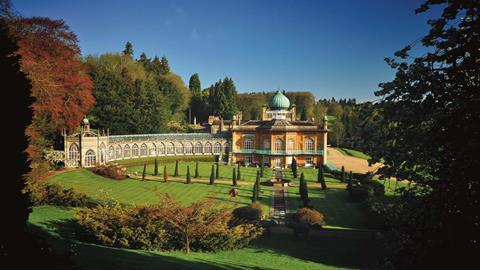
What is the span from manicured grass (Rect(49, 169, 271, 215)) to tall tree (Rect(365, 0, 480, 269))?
22.2m

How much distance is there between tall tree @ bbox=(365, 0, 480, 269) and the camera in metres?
6.59

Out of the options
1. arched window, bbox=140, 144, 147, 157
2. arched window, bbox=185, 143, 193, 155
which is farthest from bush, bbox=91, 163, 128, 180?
arched window, bbox=185, 143, 193, 155

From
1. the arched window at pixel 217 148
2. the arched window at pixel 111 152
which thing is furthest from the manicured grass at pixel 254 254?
the arched window at pixel 217 148

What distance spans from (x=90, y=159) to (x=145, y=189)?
568 inches

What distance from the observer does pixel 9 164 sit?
9.09 metres

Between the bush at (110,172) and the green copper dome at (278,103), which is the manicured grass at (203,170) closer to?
the bush at (110,172)

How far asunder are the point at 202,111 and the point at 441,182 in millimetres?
86300

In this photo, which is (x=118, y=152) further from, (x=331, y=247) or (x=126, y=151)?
(x=331, y=247)

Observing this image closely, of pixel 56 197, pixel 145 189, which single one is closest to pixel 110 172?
pixel 145 189

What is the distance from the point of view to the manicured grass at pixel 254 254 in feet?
45.4

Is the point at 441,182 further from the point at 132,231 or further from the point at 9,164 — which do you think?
the point at 132,231

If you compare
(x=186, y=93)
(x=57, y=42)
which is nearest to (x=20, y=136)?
(x=57, y=42)

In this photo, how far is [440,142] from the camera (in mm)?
7215

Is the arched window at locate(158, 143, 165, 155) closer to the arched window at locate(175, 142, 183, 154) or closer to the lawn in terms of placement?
the arched window at locate(175, 142, 183, 154)
